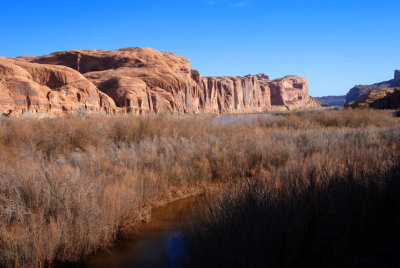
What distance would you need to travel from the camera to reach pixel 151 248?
4320mm

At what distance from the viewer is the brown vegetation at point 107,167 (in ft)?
12.1

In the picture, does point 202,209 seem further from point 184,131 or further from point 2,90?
point 2,90

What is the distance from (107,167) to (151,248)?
3.14 metres

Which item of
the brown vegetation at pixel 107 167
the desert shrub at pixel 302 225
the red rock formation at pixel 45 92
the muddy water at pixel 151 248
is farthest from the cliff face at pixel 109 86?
the desert shrub at pixel 302 225

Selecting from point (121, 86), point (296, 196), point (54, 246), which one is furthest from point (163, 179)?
point (121, 86)

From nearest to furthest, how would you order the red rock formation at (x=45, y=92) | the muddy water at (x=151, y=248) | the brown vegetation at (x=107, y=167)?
the brown vegetation at (x=107, y=167)
the muddy water at (x=151, y=248)
the red rock formation at (x=45, y=92)

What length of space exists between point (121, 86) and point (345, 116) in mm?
24031

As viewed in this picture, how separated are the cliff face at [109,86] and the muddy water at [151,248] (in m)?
10.1

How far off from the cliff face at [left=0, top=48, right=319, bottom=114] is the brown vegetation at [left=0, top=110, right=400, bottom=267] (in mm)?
5589

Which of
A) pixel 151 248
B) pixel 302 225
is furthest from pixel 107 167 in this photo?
pixel 302 225

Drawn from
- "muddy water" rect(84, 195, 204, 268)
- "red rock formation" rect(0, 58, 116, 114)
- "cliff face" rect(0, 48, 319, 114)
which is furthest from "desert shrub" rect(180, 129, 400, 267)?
"red rock formation" rect(0, 58, 116, 114)

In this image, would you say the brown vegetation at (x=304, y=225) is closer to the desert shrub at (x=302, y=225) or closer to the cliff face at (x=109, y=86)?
the desert shrub at (x=302, y=225)

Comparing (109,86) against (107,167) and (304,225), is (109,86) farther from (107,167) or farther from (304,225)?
(304,225)

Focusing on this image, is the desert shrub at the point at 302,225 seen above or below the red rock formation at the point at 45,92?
below
